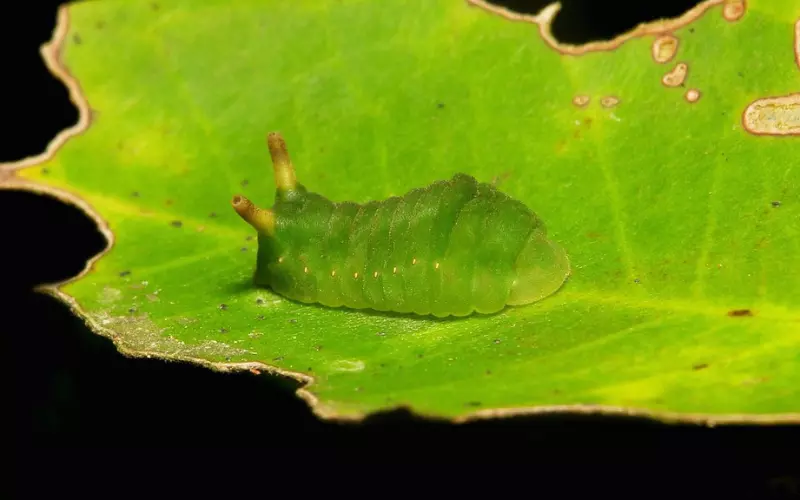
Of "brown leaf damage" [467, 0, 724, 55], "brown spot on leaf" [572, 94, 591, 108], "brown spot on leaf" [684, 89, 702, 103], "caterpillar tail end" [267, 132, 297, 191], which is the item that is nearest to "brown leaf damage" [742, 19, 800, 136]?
"brown spot on leaf" [684, 89, 702, 103]

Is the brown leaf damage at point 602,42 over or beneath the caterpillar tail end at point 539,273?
over

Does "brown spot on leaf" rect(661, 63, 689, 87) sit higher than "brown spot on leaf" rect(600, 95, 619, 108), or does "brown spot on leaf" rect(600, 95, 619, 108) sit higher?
"brown spot on leaf" rect(661, 63, 689, 87)

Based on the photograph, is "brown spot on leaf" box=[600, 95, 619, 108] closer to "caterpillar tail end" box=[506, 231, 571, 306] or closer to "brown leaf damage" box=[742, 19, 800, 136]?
"brown leaf damage" box=[742, 19, 800, 136]

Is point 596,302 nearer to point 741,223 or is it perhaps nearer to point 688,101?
point 741,223

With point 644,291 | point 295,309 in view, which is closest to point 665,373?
point 644,291

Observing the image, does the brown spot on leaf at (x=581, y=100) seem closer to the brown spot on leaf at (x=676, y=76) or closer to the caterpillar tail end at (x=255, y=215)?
the brown spot on leaf at (x=676, y=76)

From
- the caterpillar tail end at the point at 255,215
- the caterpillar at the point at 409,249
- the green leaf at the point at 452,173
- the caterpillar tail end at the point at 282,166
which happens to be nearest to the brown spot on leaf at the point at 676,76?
the green leaf at the point at 452,173

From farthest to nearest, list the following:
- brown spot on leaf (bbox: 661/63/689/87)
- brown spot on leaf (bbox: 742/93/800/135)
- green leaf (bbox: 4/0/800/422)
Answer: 1. brown spot on leaf (bbox: 661/63/689/87)
2. brown spot on leaf (bbox: 742/93/800/135)
3. green leaf (bbox: 4/0/800/422)
